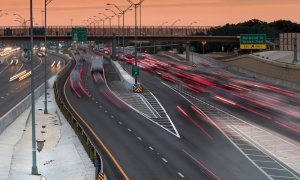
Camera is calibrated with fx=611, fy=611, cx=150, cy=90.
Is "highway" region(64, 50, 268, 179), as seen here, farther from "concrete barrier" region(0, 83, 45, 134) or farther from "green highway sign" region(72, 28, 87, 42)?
"green highway sign" region(72, 28, 87, 42)

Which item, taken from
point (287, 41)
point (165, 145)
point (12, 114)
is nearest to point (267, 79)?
point (287, 41)

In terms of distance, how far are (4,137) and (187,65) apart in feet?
372

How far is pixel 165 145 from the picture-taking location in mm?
44875

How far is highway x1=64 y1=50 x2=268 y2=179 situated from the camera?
36000mm

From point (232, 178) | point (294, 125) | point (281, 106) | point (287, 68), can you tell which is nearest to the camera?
point (232, 178)

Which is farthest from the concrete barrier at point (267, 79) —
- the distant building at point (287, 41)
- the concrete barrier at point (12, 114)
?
the concrete barrier at point (12, 114)

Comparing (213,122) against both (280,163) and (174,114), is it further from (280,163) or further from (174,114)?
(280,163)

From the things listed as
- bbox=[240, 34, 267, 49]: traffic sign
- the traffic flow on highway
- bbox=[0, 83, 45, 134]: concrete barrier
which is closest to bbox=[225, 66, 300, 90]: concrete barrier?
the traffic flow on highway

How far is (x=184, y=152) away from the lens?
42.2m

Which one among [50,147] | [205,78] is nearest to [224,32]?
[205,78]

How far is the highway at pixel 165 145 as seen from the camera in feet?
118

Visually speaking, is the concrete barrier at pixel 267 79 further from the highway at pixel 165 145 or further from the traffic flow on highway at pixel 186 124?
the highway at pixel 165 145

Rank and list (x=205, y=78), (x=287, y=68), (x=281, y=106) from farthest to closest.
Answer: (x=205, y=78) < (x=287, y=68) < (x=281, y=106)

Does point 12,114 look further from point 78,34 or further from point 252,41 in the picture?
A: point 78,34
